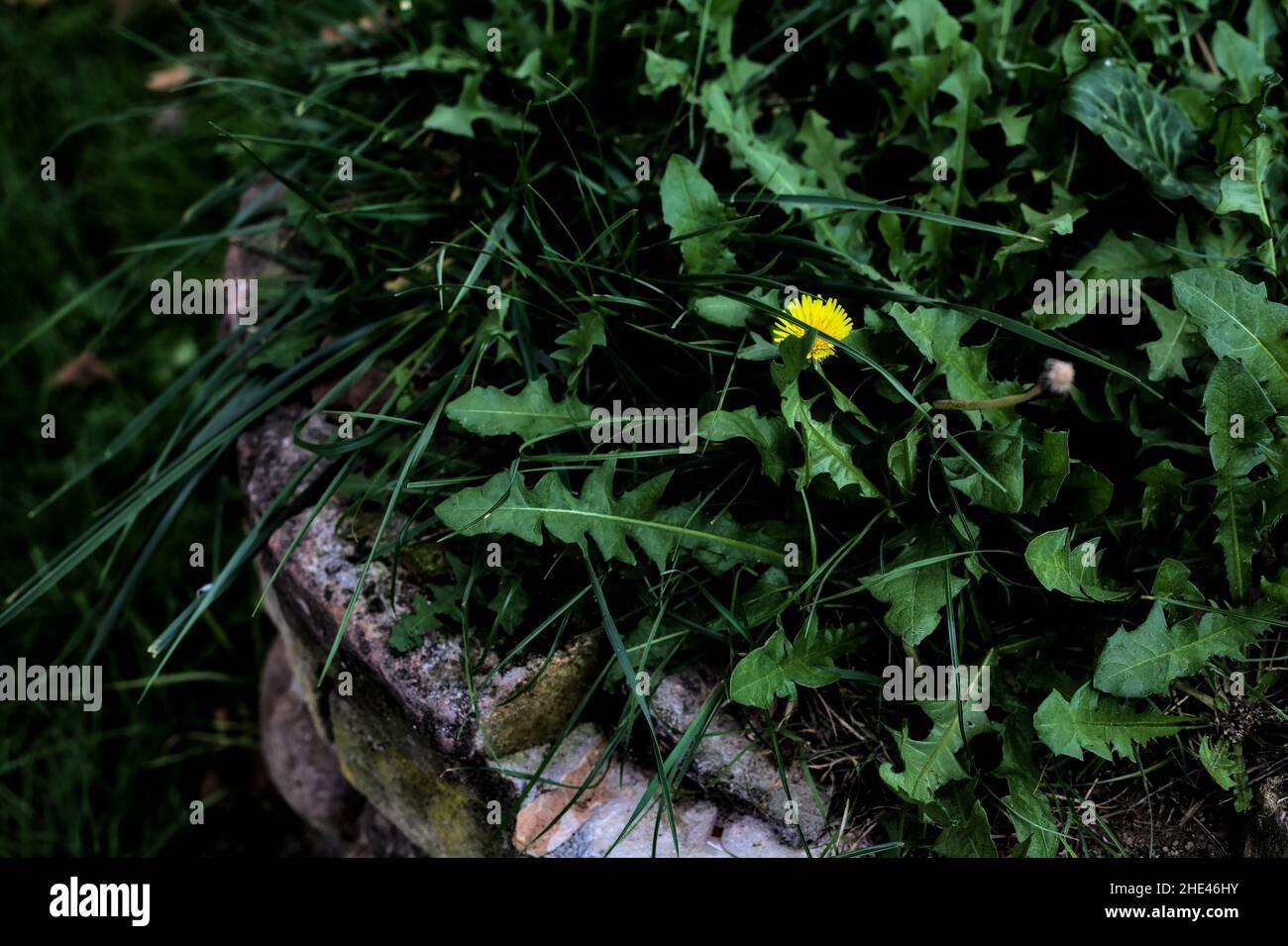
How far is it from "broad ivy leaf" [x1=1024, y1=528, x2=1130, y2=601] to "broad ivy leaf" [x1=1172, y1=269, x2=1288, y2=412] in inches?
16.0

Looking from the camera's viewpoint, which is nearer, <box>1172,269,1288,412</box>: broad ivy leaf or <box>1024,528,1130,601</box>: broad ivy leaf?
<box>1024,528,1130,601</box>: broad ivy leaf

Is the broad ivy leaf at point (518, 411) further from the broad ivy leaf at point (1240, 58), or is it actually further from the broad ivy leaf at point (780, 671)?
the broad ivy leaf at point (1240, 58)

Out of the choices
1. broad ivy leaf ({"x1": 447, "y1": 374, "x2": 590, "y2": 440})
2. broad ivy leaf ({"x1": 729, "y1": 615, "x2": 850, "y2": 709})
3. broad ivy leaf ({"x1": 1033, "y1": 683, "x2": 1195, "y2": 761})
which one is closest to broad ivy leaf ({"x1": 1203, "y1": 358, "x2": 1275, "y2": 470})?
broad ivy leaf ({"x1": 1033, "y1": 683, "x2": 1195, "y2": 761})

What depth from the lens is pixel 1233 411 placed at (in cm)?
168

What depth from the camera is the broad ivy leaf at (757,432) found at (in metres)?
1.69

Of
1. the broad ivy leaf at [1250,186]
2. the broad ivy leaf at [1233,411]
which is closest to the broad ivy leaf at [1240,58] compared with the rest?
the broad ivy leaf at [1250,186]

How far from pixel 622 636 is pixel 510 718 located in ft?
0.73

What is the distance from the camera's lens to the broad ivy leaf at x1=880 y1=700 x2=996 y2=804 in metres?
1.62

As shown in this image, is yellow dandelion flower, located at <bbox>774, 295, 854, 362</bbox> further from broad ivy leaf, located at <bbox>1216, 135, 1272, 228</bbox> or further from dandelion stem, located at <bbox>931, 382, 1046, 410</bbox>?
broad ivy leaf, located at <bbox>1216, 135, 1272, 228</bbox>

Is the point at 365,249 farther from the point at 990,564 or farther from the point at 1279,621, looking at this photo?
the point at 1279,621

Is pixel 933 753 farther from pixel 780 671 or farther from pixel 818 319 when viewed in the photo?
pixel 818 319

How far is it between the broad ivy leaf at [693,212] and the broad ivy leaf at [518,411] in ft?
1.14
